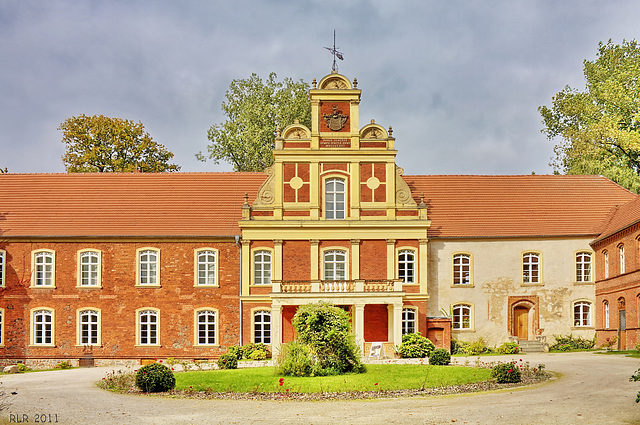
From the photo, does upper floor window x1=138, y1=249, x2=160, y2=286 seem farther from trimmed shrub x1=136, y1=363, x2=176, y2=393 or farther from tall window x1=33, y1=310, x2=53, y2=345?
trimmed shrub x1=136, y1=363, x2=176, y2=393

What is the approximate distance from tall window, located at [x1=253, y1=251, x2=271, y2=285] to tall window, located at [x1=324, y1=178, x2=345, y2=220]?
3347 millimetres

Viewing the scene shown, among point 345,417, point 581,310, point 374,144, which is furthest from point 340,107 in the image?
point 345,417

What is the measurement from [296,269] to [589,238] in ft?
45.8

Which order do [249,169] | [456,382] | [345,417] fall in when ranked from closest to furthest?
[345,417] < [456,382] < [249,169]

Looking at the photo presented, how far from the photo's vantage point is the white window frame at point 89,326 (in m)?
35.1

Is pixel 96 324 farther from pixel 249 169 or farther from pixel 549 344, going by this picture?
pixel 549 344

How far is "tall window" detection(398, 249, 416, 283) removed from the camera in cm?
3550

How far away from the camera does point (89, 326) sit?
35.2 metres

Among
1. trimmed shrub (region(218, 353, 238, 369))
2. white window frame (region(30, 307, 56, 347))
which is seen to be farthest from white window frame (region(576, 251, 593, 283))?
white window frame (region(30, 307, 56, 347))

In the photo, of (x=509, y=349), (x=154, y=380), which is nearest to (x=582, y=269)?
(x=509, y=349)

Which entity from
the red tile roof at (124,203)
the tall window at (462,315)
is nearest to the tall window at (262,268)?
the red tile roof at (124,203)

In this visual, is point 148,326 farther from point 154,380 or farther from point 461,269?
point 461,269

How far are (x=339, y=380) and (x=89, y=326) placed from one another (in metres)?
17.1

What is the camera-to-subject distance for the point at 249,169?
49.3m
